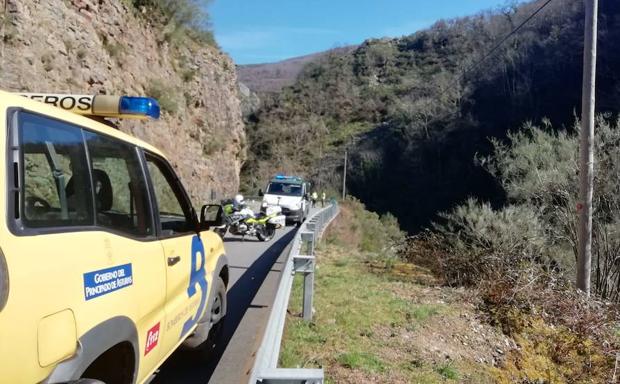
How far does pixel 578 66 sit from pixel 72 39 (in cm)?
6158

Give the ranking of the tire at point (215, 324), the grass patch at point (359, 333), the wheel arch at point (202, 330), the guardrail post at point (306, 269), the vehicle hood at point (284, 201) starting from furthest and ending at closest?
the vehicle hood at point (284, 201)
the guardrail post at point (306, 269)
the grass patch at point (359, 333)
the tire at point (215, 324)
the wheel arch at point (202, 330)

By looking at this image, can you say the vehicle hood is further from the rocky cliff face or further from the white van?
the rocky cliff face

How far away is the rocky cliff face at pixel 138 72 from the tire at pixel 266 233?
6316 mm

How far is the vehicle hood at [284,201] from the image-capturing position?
957 inches

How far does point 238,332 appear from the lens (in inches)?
249

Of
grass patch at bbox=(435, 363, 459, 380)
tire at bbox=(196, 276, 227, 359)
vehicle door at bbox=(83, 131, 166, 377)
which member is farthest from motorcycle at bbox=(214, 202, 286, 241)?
vehicle door at bbox=(83, 131, 166, 377)

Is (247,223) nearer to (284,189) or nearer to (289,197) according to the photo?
(289,197)

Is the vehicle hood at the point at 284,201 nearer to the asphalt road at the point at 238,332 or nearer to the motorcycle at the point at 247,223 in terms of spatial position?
the motorcycle at the point at 247,223

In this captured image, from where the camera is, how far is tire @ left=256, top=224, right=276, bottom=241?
659 inches

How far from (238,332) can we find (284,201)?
18111 millimetres

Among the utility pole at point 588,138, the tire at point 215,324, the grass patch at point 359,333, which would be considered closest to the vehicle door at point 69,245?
the tire at point 215,324

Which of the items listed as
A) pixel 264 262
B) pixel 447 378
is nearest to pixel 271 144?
pixel 264 262

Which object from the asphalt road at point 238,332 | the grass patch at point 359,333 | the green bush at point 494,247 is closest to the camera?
the asphalt road at point 238,332

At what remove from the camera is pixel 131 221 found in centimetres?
347
